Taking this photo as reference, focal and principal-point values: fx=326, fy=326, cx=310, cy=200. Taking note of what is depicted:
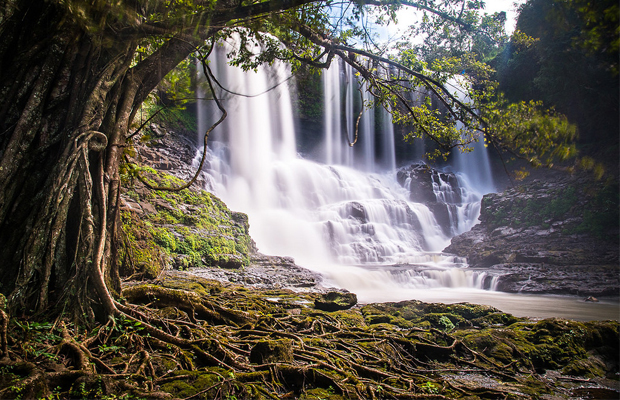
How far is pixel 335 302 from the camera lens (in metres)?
5.53

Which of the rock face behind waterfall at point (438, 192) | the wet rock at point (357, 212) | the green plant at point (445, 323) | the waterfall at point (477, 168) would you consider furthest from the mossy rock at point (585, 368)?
the waterfall at point (477, 168)

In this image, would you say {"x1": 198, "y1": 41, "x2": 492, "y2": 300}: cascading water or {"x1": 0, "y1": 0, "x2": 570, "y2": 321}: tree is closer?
{"x1": 0, "y1": 0, "x2": 570, "y2": 321}: tree

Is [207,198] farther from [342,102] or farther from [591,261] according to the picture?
[342,102]

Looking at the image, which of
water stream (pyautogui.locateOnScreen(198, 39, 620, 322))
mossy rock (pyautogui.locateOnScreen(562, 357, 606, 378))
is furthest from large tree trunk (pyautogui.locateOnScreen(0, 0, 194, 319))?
water stream (pyautogui.locateOnScreen(198, 39, 620, 322))

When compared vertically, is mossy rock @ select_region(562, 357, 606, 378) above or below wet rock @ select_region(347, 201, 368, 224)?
below

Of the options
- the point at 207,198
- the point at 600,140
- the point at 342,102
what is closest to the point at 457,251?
the point at 600,140

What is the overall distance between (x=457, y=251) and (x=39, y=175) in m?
17.6

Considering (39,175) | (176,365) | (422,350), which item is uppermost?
(39,175)

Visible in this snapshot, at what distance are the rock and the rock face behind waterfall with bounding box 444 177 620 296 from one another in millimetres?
8185

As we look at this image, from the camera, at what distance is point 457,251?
17.0 m

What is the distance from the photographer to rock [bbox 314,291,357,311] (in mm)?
5395

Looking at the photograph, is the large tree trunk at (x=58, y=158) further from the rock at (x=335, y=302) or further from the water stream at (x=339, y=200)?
the water stream at (x=339, y=200)

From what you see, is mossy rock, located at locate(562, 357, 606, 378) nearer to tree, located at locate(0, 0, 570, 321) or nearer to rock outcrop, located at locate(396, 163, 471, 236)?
tree, located at locate(0, 0, 570, 321)

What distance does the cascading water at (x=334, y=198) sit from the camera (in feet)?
46.4
